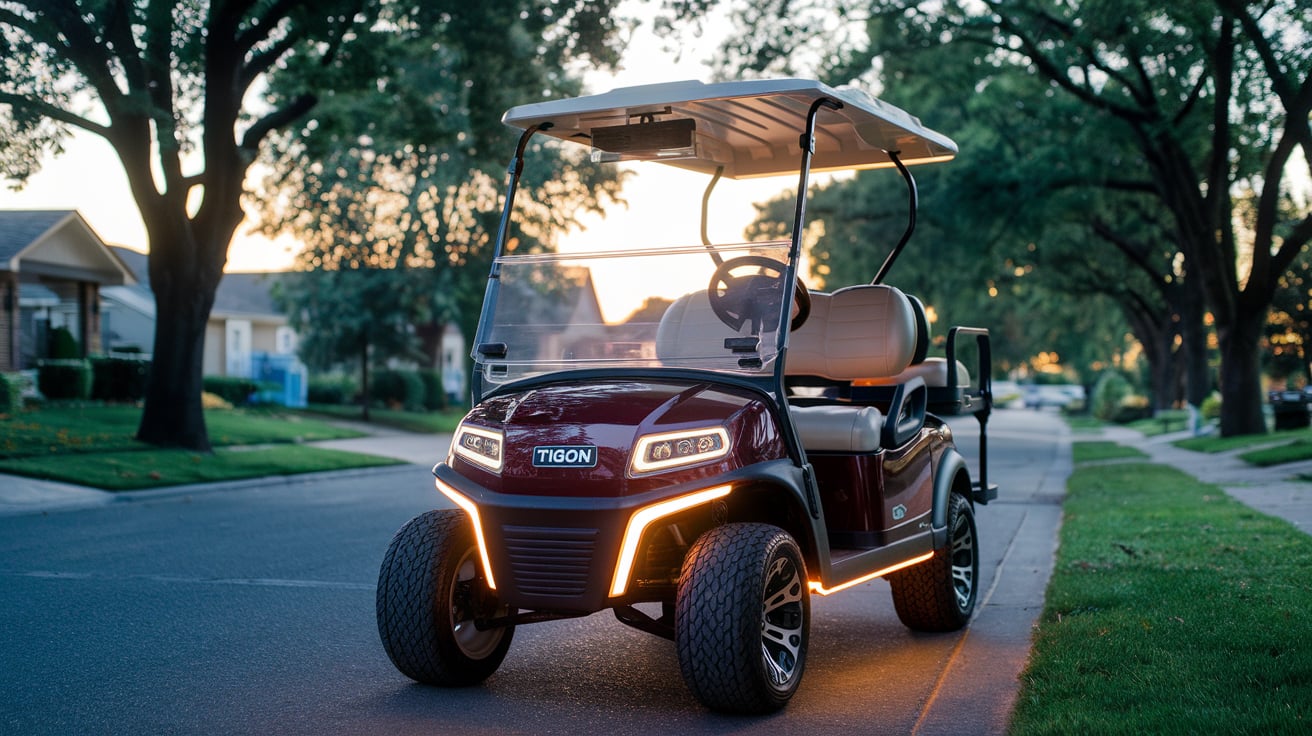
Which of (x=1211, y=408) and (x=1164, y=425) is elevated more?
(x=1211, y=408)

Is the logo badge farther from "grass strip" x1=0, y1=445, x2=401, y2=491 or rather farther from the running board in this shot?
"grass strip" x1=0, y1=445, x2=401, y2=491

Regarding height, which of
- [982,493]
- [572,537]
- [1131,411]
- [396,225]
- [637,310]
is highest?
[396,225]

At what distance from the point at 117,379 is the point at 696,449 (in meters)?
27.1

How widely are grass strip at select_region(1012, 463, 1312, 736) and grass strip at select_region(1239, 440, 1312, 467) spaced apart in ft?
25.5

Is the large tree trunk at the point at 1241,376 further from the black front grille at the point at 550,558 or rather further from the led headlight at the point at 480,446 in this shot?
the black front grille at the point at 550,558

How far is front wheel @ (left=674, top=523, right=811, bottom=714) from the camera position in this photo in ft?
15.4

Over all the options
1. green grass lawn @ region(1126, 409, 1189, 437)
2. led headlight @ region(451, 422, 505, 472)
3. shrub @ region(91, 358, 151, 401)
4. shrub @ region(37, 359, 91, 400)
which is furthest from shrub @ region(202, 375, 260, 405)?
led headlight @ region(451, 422, 505, 472)

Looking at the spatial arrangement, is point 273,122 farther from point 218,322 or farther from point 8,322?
point 218,322

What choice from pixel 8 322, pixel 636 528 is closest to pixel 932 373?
pixel 636 528

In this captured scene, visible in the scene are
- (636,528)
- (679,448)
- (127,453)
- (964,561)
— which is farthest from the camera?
(127,453)

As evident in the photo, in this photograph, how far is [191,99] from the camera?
19.3m

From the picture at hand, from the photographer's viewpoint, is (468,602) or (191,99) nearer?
(468,602)

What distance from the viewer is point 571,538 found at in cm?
482

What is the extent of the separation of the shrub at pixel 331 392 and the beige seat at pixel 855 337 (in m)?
36.9
